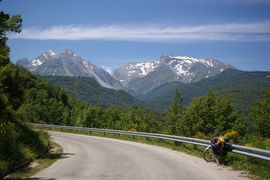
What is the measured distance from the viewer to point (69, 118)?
4734 inches

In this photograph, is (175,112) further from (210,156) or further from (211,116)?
(210,156)

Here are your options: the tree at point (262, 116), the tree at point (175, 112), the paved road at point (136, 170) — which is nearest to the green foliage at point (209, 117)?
the tree at point (262, 116)

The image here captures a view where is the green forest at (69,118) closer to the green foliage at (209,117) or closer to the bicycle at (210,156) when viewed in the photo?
the green foliage at (209,117)

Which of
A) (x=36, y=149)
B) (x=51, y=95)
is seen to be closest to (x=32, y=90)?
(x=51, y=95)

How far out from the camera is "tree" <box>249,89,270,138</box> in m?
60.0

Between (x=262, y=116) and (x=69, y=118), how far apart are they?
7093cm

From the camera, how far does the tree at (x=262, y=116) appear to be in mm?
60019

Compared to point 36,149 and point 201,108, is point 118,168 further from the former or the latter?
point 201,108

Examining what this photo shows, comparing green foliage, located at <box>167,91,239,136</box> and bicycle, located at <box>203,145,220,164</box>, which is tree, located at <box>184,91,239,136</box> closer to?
green foliage, located at <box>167,91,239,136</box>

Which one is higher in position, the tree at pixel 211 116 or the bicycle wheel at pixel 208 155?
the tree at pixel 211 116

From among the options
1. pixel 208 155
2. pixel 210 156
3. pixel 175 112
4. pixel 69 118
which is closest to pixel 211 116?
pixel 175 112

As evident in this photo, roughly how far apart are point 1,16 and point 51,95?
14644 centimetres

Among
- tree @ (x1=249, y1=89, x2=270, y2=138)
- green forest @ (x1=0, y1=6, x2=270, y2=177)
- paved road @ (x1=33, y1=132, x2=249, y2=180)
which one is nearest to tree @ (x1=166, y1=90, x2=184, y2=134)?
green forest @ (x1=0, y1=6, x2=270, y2=177)

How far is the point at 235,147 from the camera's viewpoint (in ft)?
56.6
